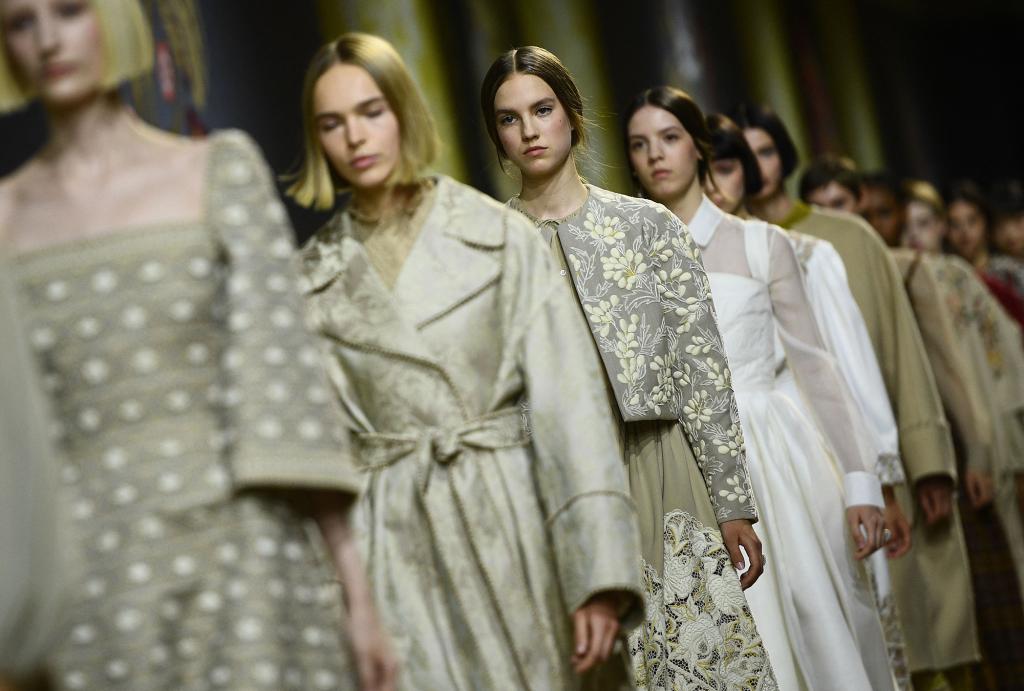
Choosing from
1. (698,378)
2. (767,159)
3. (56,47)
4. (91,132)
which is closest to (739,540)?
(698,378)

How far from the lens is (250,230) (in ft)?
7.42

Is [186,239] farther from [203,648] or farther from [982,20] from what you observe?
[982,20]

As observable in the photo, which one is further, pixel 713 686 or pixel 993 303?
pixel 993 303

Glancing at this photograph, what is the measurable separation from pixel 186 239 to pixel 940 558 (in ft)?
12.6

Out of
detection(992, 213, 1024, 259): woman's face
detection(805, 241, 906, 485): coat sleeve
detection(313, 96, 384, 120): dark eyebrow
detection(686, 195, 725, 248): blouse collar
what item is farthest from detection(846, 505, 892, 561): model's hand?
detection(992, 213, 1024, 259): woman's face

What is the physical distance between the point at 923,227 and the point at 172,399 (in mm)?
5573

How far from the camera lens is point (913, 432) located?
208 inches

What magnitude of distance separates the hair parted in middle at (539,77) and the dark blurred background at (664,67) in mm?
141

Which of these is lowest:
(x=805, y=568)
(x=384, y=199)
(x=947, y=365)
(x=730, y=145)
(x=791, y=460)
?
(x=805, y=568)

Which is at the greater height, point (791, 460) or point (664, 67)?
point (664, 67)

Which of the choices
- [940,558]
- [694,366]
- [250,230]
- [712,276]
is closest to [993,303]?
[940,558]

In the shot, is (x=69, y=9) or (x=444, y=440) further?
(x=444, y=440)

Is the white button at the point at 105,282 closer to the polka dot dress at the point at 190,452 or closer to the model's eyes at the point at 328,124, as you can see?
the polka dot dress at the point at 190,452

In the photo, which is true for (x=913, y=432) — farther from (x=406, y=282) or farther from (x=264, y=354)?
(x=264, y=354)
